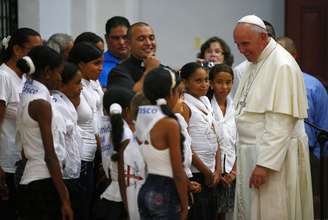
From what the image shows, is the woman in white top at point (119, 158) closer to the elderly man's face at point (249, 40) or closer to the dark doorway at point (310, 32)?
the elderly man's face at point (249, 40)

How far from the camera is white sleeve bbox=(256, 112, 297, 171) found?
20.6 ft

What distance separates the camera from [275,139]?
20.6ft

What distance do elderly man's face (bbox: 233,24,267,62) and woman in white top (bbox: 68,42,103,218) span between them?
44.7 inches

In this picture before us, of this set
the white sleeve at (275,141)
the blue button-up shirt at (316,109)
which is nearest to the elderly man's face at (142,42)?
the white sleeve at (275,141)

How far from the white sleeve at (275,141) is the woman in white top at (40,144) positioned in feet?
5.05

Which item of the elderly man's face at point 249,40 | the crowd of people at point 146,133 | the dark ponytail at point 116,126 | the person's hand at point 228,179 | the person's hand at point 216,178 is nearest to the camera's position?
the crowd of people at point 146,133

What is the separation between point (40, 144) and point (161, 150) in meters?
0.97

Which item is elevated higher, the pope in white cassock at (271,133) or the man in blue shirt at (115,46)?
the man in blue shirt at (115,46)

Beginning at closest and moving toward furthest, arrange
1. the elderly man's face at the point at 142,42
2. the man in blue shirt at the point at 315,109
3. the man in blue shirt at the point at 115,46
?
1. the elderly man's face at the point at 142,42
2. the man in blue shirt at the point at 115,46
3. the man in blue shirt at the point at 315,109

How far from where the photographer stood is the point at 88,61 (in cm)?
664

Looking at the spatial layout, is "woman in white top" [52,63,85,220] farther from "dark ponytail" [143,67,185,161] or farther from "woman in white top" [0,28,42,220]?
"dark ponytail" [143,67,185,161]

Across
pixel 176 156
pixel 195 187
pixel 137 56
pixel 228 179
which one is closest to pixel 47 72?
pixel 137 56

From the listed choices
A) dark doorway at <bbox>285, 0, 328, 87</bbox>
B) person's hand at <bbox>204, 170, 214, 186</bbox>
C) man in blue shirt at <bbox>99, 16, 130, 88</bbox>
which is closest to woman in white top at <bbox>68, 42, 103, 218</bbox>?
man in blue shirt at <bbox>99, 16, 130, 88</bbox>

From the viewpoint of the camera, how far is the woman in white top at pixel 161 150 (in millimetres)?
5254
